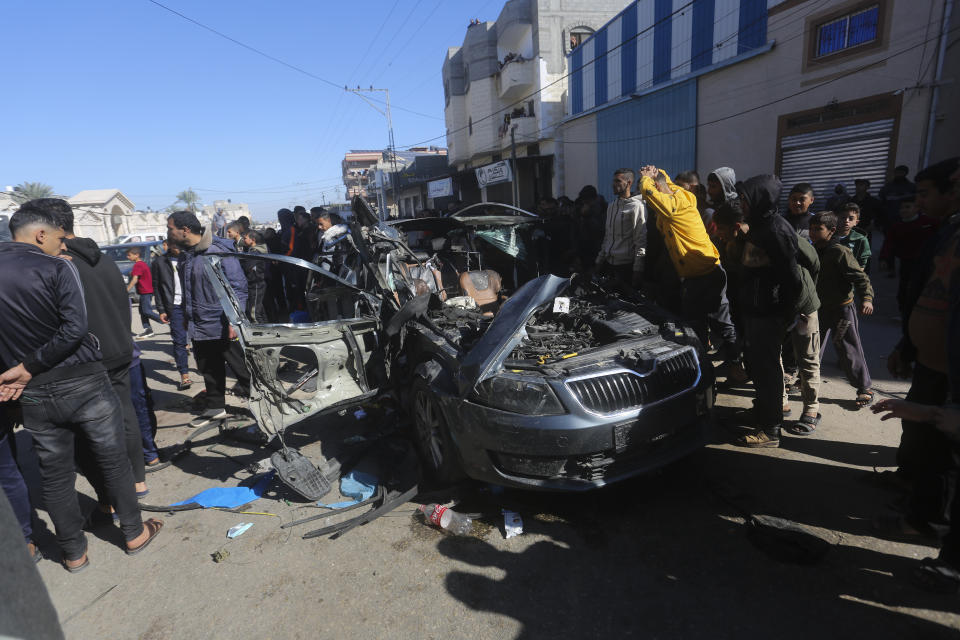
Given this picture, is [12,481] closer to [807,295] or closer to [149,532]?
[149,532]

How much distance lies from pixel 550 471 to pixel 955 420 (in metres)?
1.68

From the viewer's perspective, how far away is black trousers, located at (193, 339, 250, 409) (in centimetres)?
482

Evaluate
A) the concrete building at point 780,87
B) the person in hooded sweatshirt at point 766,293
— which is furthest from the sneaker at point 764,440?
the concrete building at point 780,87

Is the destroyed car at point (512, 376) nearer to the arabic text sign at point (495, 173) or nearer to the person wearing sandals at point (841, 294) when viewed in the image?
the person wearing sandals at point (841, 294)

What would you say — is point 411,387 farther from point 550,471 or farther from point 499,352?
point 550,471

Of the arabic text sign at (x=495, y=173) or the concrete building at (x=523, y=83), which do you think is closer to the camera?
the concrete building at (x=523, y=83)

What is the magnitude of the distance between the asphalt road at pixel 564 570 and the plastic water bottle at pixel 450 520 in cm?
6

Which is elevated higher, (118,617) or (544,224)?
(544,224)

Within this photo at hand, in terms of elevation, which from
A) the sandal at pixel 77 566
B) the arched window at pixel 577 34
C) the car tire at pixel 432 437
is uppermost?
the arched window at pixel 577 34

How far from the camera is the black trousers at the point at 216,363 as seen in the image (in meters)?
4.82

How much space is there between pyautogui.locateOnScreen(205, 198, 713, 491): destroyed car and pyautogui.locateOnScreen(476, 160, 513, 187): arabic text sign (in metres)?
19.9

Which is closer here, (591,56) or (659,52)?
(659,52)

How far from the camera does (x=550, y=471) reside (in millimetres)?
2686

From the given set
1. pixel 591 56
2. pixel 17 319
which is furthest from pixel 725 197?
pixel 591 56
